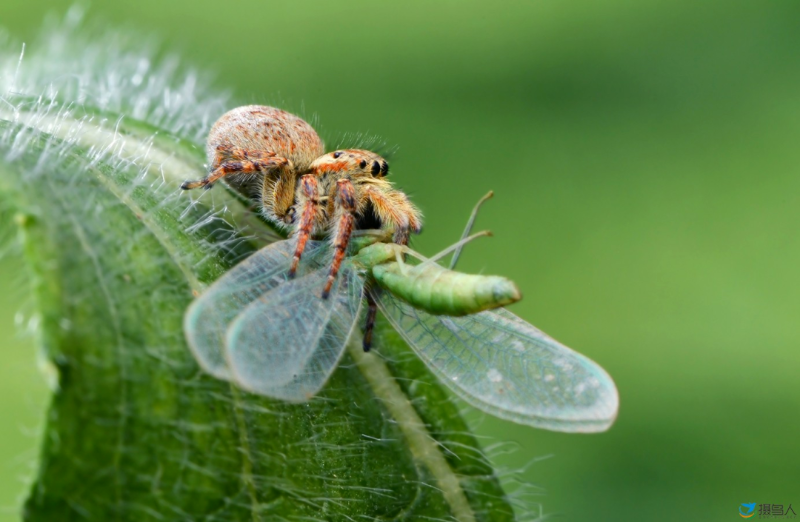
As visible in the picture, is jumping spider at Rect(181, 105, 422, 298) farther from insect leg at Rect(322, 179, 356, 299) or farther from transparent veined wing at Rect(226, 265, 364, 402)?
transparent veined wing at Rect(226, 265, 364, 402)

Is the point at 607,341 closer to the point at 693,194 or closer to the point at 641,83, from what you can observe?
the point at 693,194

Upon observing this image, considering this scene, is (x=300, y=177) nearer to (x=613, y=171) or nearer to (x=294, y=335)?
(x=294, y=335)

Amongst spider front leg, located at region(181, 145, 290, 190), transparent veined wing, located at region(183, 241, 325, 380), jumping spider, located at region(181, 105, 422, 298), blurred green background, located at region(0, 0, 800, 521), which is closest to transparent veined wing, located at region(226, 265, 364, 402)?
transparent veined wing, located at region(183, 241, 325, 380)

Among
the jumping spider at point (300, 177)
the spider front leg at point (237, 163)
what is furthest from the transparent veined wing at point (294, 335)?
the spider front leg at point (237, 163)

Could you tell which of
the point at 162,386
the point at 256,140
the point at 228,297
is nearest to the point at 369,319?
the point at 228,297

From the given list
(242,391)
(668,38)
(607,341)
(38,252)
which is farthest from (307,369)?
(668,38)

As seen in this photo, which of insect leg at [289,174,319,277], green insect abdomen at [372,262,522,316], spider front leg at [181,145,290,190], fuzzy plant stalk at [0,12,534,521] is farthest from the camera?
spider front leg at [181,145,290,190]
